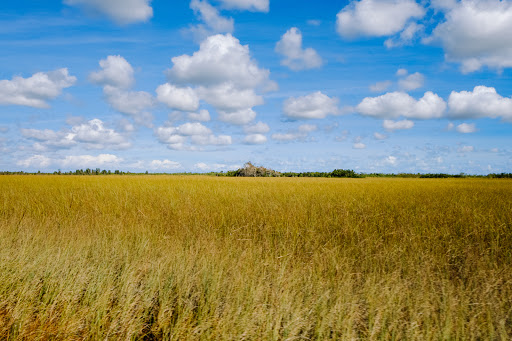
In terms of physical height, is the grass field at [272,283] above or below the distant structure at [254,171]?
below

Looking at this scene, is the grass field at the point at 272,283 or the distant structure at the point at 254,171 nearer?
the grass field at the point at 272,283

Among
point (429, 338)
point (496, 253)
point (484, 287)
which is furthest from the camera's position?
point (496, 253)

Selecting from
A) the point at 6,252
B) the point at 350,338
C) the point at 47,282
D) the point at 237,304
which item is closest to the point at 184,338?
the point at 237,304

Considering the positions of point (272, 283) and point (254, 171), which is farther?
point (254, 171)

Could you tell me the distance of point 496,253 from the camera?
445cm

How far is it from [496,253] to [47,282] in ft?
19.2

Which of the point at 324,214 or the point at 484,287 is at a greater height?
the point at 324,214

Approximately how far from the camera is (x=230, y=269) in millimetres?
3627

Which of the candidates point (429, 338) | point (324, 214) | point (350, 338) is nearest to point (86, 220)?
point (324, 214)

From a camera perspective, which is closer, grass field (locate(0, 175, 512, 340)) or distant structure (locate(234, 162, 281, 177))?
grass field (locate(0, 175, 512, 340))

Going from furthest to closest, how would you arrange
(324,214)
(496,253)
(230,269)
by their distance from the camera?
(324,214) < (496,253) < (230,269)

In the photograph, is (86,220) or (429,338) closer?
(429,338)

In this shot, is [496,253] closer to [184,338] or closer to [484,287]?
[484,287]

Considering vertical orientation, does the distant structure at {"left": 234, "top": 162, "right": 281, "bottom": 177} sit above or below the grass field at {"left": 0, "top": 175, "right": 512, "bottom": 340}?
above
